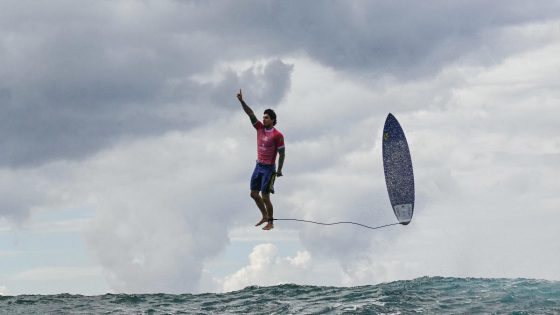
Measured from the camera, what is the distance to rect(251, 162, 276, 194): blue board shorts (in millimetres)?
22984

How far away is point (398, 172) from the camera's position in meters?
26.9

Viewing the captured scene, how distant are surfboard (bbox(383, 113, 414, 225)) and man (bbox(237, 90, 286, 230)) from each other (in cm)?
580

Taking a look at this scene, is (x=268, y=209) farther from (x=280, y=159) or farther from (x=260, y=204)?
(x=280, y=159)

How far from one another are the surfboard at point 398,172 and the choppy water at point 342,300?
9.16 feet

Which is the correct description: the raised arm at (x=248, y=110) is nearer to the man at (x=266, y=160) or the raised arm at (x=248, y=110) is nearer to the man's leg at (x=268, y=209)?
the man at (x=266, y=160)

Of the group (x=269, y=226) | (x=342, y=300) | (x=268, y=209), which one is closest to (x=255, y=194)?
(x=268, y=209)

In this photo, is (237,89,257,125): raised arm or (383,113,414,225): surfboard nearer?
(237,89,257,125): raised arm

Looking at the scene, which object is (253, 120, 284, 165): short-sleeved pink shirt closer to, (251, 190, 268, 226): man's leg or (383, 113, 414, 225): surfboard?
(251, 190, 268, 226): man's leg

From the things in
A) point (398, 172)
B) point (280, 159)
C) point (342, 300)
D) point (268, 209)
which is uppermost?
point (398, 172)

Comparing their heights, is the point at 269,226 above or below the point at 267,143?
below

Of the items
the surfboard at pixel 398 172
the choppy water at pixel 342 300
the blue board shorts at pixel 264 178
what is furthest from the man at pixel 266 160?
the surfboard at pixel 398 172

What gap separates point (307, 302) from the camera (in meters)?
22.4

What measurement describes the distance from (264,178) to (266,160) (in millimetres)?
604

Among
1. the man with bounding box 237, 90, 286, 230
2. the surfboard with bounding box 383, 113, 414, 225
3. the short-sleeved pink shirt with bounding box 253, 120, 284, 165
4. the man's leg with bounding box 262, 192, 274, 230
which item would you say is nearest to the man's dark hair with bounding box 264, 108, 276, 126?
the man with bounding box 237, 90, 286, 230
